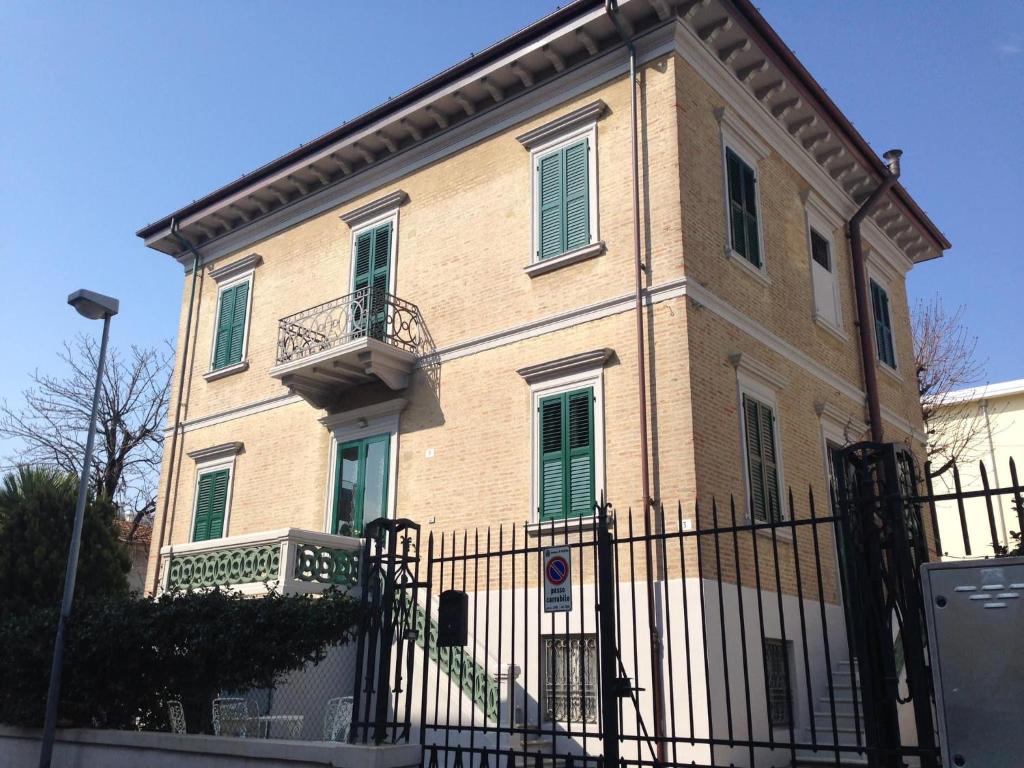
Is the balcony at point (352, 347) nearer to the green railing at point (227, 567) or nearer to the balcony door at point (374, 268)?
the balcony door at point (374, 268)

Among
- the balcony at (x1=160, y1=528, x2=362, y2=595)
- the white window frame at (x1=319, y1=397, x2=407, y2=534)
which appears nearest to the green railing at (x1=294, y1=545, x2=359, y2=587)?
the balcony at (x1=160, y1=528, x2=362, y2=595)

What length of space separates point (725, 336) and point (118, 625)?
335 inches

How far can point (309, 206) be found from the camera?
18.0 m

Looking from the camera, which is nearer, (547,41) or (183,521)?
(547,41)

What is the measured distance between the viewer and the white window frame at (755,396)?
499 inches

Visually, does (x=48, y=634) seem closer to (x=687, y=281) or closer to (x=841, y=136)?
(x=687, y=281)

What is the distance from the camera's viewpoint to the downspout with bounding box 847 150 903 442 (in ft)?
54.6

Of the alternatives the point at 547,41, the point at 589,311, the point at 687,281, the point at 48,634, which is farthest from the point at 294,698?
the point at 547,41

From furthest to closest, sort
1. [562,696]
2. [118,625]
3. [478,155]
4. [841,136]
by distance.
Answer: [841,136] < [478,155] < [562,696] < [118,625]

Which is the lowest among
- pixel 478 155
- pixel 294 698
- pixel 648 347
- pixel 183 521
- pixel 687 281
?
pixel 294 698

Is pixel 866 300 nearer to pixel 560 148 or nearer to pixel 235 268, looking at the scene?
pixel 560 148

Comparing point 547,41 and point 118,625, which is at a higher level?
point 547,41

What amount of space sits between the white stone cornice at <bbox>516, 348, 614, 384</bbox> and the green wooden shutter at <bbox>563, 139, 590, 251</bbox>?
176cm

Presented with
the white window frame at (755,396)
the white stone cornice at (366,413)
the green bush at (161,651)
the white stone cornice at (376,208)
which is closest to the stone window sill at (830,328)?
the white window frame at (755,396)
